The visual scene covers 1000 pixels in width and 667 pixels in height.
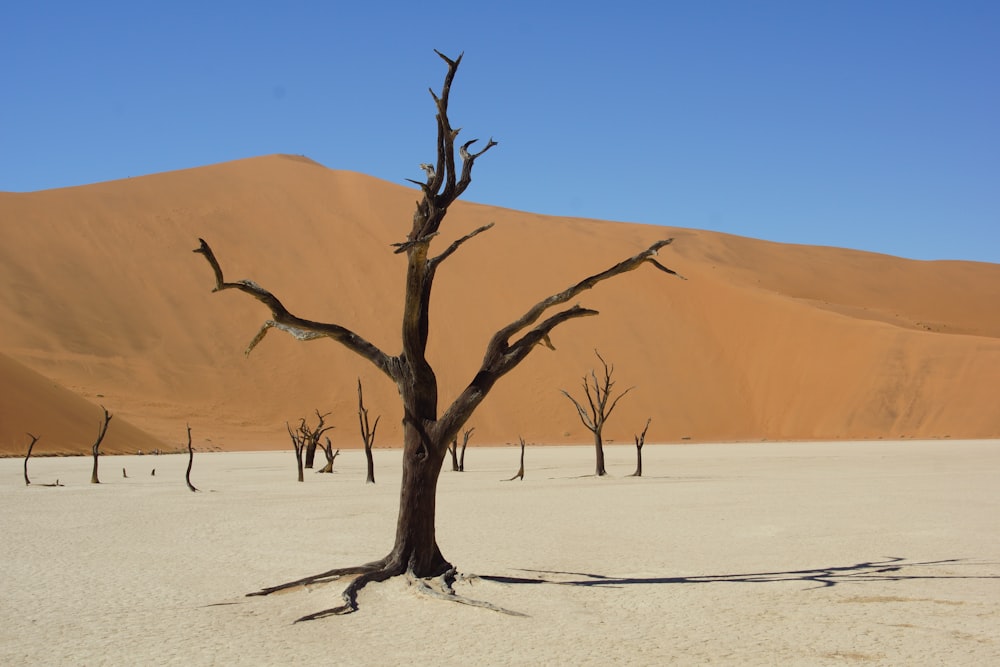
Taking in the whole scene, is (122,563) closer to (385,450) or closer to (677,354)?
(385,450)

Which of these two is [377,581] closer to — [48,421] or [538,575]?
[538,575]

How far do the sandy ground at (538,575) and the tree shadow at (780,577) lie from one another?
40 millimetres

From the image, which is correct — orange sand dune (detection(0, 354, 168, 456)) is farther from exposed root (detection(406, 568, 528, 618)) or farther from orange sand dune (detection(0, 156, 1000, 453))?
exposed root (detection(406, 568, 528, 618))

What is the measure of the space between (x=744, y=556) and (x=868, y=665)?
15.5 feet

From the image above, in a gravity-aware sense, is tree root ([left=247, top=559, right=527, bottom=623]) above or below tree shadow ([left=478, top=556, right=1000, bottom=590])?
above

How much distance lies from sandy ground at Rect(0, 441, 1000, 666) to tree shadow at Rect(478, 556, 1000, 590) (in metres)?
0.04

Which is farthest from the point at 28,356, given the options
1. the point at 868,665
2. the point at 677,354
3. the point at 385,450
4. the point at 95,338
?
the point at 868,665

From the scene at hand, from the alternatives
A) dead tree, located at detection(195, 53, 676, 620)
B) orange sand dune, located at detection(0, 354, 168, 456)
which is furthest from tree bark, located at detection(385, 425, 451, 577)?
orange sand dune, located at detection(0, 354, 168, 456)

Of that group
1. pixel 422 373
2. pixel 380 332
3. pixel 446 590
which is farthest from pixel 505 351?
pixel 380 332

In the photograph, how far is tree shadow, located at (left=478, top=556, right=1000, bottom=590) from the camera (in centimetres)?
873

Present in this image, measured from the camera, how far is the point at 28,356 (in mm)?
45500

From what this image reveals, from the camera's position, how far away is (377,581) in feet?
26.9

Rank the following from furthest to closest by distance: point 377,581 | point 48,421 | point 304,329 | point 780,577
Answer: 1. point 48,421
2. point 780,577
3. point 304,329
4. point 377,581

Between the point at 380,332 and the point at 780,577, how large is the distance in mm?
45083
